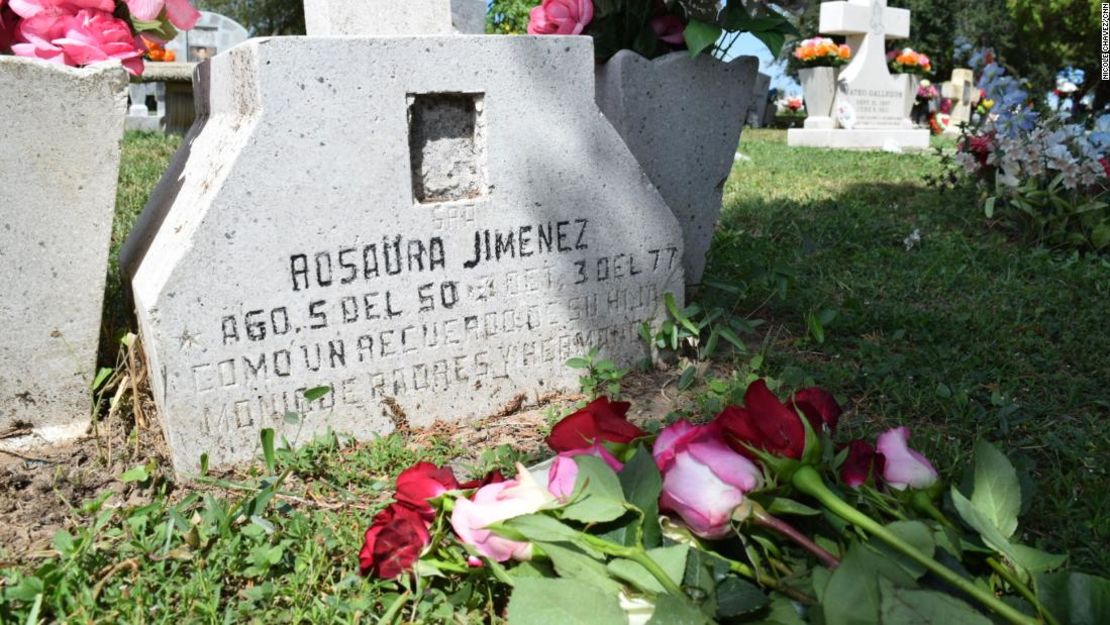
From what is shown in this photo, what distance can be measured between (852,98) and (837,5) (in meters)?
1.36

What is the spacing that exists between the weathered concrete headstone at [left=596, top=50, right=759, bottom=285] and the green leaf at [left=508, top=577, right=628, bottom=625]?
6.17 feet

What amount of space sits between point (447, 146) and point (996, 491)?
157 cm

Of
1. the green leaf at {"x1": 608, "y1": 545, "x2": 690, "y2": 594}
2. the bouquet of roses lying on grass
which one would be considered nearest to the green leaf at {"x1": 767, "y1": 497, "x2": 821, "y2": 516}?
the bouquet of roses lying on grass

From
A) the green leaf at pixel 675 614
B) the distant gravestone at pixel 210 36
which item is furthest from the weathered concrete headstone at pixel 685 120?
the distant gravestone at pixel 210 36

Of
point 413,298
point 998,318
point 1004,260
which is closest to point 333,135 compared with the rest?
point 413,298

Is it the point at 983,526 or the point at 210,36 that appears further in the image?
the point at 210,36

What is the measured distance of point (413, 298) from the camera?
2480 mm

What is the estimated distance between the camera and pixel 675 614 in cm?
125

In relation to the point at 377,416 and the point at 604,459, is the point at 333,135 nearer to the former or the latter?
the point at 377,416

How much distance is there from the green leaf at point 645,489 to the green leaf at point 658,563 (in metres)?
0.07

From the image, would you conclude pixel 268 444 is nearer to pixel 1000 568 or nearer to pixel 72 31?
pixel 72 31

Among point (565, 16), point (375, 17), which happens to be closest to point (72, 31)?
point (375, 17)

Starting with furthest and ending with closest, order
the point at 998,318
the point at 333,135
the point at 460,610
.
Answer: the point at 998,318, the point at 333,135, the point at 460,610

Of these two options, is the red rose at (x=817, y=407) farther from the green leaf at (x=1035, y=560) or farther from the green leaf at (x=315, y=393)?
the green leaf at (x=315, y=393)
